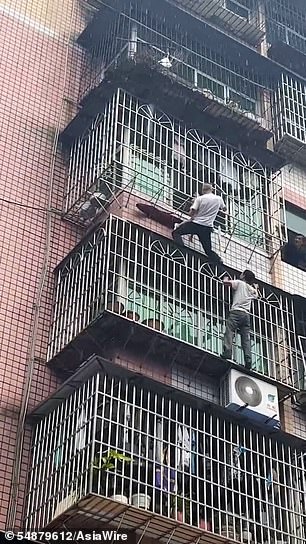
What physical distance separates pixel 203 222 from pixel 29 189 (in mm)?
2522

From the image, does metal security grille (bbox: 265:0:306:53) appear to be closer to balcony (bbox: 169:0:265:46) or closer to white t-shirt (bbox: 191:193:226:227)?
balcony (bbox: 169:0:265:46)

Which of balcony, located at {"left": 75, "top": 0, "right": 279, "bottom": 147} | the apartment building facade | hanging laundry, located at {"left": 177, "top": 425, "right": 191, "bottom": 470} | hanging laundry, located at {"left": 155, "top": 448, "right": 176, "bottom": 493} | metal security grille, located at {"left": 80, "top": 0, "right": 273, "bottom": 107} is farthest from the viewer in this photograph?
metal security grille, located at {"left": 80, "top": 0, "right": 273, "bottom": 107}

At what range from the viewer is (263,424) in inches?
418

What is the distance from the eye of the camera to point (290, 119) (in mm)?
14828

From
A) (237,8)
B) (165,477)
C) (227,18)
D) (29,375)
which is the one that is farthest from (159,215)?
(237,8)

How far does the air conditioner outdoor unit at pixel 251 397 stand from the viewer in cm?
1053

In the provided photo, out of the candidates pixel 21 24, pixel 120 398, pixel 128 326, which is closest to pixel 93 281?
pixel 128 326

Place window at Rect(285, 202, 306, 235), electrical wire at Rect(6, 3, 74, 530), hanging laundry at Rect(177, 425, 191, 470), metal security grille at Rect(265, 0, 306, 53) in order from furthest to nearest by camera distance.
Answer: metal security grille at Rect(265, 0, 306, 53) → window at Rect(285, 202, 306, 235) → electrical wire at Rect(6, 3, 74, 530) → hanging laundry at Rect(177, 425, 191, 470)

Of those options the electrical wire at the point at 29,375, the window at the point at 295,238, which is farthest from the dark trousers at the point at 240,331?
the window at the point at 295,238

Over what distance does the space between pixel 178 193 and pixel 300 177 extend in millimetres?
3370

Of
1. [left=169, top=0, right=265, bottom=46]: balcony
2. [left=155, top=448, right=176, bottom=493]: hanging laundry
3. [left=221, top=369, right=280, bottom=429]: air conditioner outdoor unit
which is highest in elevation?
[left=169, top=0, right=265, bottom=46]: balcony

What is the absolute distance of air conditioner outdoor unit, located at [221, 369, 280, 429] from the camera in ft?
34.6

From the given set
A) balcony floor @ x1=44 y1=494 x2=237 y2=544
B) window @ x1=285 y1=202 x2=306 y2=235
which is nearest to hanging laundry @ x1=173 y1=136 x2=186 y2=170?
window @ x1=285 y1=202 x2=306 y2=235

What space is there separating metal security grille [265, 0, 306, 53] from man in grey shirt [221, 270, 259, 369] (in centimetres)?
635
